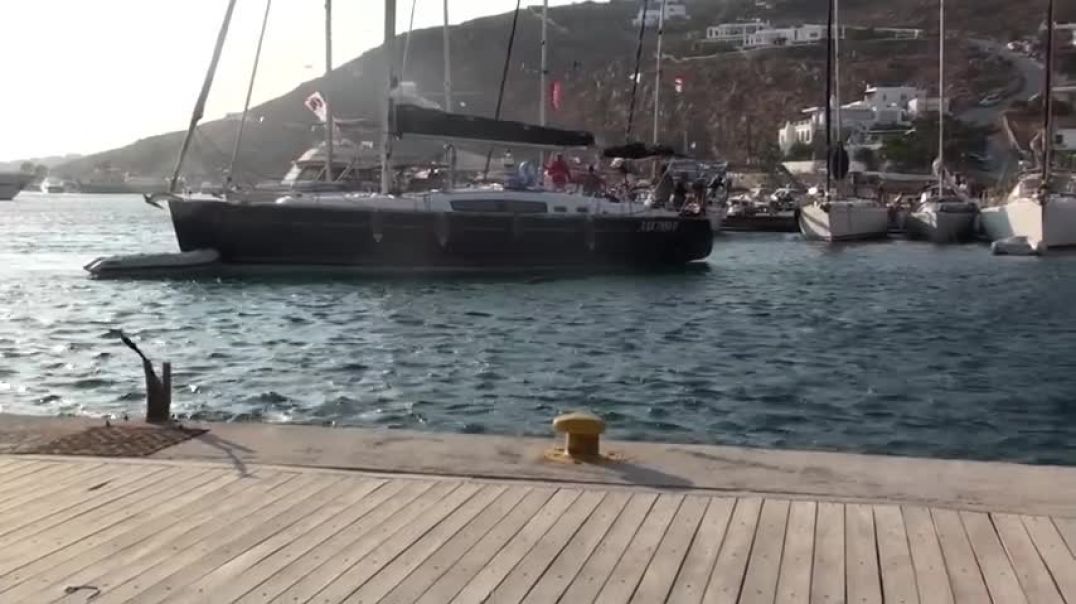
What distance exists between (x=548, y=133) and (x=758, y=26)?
531 ft

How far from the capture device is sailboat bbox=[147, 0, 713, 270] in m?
30.7

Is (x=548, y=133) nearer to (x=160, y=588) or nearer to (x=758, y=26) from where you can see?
(x=160, y=588)

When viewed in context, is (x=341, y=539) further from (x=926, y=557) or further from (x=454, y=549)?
(x=926, y=557)

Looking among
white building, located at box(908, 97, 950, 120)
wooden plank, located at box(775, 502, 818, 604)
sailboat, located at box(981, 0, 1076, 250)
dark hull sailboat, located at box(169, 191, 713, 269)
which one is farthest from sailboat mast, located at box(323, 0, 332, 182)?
white building, located at box(908, 97, 950, 120)

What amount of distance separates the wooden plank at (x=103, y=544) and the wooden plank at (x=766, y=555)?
2663 mm

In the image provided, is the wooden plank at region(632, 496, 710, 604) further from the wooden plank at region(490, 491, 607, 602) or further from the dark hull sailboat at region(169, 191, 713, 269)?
the dark hull sailboat at region(169, 191, 713, 269)

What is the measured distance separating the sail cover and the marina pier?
2416 cm

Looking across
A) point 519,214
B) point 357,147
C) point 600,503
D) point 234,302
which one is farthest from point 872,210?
point 600,503

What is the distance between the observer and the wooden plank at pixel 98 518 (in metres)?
5.28

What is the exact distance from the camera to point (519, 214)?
104 ft

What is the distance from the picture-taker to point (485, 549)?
17.6ft

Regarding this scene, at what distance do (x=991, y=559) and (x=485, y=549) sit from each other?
2176 mm

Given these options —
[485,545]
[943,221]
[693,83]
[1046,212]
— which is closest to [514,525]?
[485,545]

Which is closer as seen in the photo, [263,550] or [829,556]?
[829,556]
